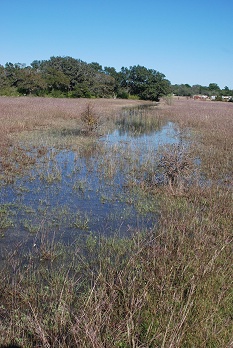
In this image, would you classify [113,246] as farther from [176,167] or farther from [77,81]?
[77,81]

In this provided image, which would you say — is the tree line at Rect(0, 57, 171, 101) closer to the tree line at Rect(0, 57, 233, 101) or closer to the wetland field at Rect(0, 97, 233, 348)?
the tree line at Rect(0, 57, 233, 101)

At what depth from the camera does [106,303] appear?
3625mm

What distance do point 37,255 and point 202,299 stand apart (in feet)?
10.1

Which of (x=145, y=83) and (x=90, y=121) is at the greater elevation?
(x=145, y=83)

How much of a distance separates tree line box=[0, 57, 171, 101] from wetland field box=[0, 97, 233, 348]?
144 feet

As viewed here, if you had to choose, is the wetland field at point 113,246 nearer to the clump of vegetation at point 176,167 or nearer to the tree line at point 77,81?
the clump of vegetation at point 176,167

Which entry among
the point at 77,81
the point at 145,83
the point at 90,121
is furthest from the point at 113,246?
the point at 145,83

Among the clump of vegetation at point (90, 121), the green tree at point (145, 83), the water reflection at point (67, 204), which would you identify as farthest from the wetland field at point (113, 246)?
the green tree at point (145, 83)

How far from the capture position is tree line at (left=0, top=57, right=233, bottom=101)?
5721 centimetres

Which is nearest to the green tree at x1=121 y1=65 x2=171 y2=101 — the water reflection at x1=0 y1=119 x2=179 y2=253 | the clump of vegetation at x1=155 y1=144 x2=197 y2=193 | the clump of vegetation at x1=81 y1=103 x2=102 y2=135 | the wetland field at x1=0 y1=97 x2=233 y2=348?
the clump of vegetation at x1=81 y1=103 x2=102 y2=135

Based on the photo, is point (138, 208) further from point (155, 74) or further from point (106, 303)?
point (155, 74)

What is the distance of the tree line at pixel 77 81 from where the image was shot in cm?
5721

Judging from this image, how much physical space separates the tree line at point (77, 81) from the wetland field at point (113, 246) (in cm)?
4384

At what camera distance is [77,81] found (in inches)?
2640
